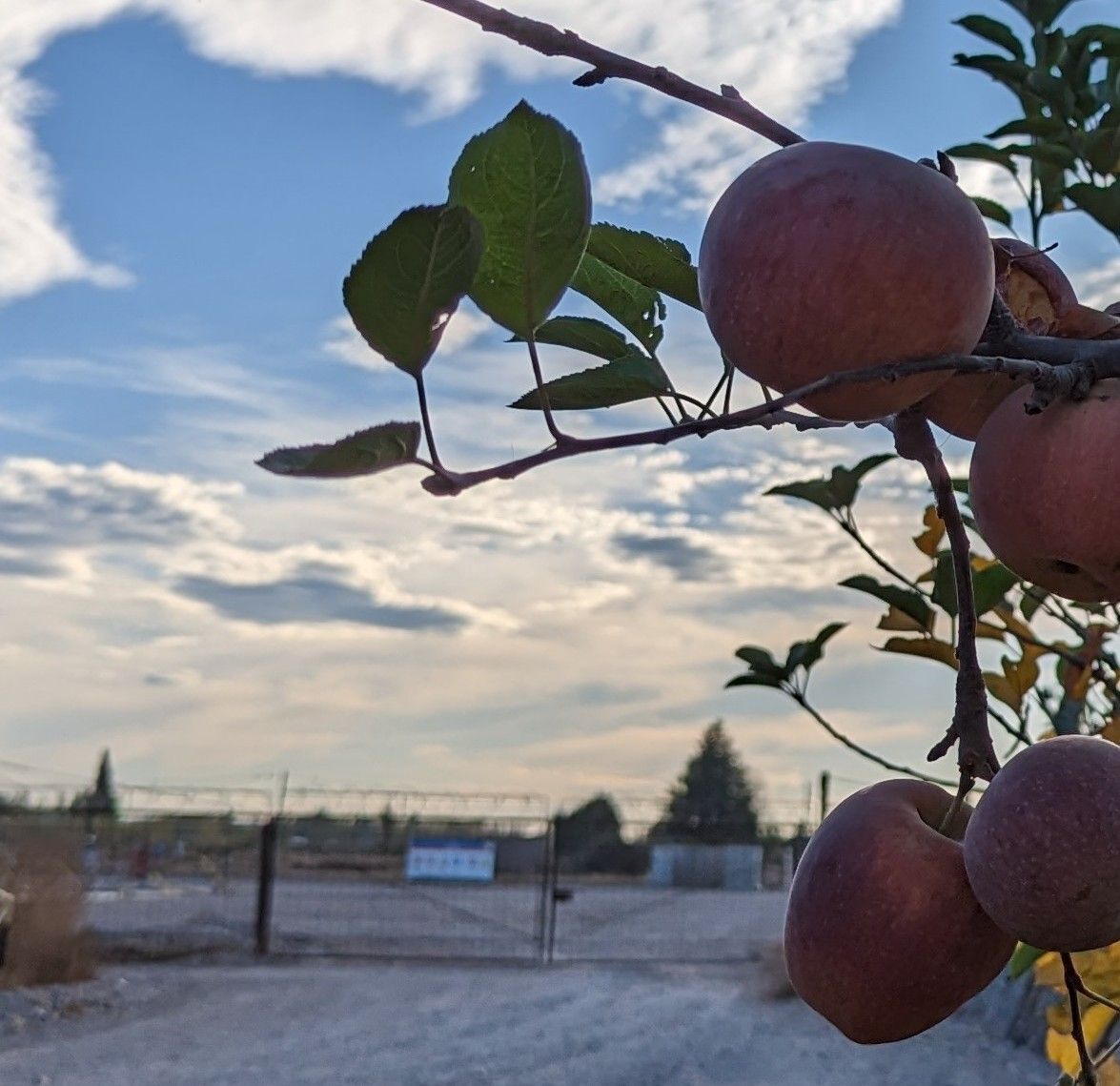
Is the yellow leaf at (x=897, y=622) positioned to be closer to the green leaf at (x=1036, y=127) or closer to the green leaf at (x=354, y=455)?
the green leaf at (x=1036, y=127)

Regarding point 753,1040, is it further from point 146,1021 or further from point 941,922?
point 941,922

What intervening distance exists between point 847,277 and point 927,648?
0.86 meters

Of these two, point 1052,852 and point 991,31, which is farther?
point 991,31

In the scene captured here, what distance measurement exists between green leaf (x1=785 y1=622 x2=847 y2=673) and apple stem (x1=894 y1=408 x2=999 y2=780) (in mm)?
730

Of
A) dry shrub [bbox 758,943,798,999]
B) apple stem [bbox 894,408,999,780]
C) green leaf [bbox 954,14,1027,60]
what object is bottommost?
dry shrub [bbox 758,943,798,999]

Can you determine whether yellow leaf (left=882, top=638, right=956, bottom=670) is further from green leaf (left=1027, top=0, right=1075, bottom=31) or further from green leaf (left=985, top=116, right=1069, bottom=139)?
green leaf (left=1027, top=0, right=1075, bottom=31)

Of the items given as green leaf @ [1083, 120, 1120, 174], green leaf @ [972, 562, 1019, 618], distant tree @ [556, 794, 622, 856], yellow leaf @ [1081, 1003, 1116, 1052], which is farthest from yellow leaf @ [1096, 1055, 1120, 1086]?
distant tree @ [556, 794, 622, 856]

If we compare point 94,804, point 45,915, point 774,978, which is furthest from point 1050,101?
point 94,804

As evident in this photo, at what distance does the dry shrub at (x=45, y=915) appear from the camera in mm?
9516

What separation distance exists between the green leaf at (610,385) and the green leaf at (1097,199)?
81 cm

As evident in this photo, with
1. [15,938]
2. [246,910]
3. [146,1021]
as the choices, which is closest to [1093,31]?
[146,1021]

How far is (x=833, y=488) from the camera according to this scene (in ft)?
4.42

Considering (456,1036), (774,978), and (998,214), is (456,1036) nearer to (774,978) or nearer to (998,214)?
(774,978)

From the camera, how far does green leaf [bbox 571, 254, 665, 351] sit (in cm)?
65
